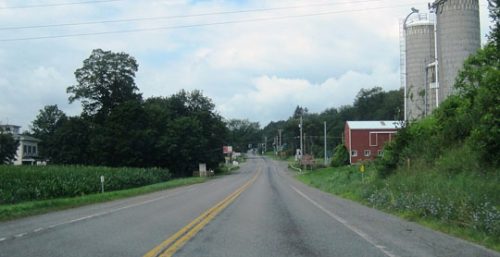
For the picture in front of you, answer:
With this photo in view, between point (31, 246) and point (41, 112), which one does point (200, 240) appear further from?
point (41, 112)

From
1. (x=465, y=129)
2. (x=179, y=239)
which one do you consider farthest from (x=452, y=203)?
(x=465, y=129)

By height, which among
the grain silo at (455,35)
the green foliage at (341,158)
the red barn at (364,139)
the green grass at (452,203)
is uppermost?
the grain silo at (455,35)

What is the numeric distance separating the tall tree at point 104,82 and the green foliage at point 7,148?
63.4 ft

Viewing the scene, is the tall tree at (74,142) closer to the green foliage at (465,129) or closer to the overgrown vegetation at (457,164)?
the green foliage at (465,129)

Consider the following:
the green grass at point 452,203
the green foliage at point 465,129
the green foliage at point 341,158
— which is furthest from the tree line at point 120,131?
the green grass at point 452,203

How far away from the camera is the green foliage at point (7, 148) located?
10350 centimetres

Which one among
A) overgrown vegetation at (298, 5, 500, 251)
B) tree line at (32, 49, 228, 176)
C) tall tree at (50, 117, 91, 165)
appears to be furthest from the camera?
tall tree at (50, 117, 91, 165)

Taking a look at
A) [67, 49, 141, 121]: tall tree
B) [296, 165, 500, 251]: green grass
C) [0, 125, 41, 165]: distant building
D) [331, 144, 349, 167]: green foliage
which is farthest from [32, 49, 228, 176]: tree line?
[296, 165, 500, 251]: green grass

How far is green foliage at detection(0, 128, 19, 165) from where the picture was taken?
10350cm

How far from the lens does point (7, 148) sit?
105 m

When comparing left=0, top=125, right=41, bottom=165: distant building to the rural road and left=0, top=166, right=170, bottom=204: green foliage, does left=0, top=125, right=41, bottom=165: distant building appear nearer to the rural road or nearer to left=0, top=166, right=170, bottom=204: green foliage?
left=0, top=166, right=170, bottom=204: green foliage

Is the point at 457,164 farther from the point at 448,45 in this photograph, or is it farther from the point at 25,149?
the point at 25,149

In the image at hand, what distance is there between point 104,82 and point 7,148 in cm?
2587

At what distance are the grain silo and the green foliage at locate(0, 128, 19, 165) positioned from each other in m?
85.1
